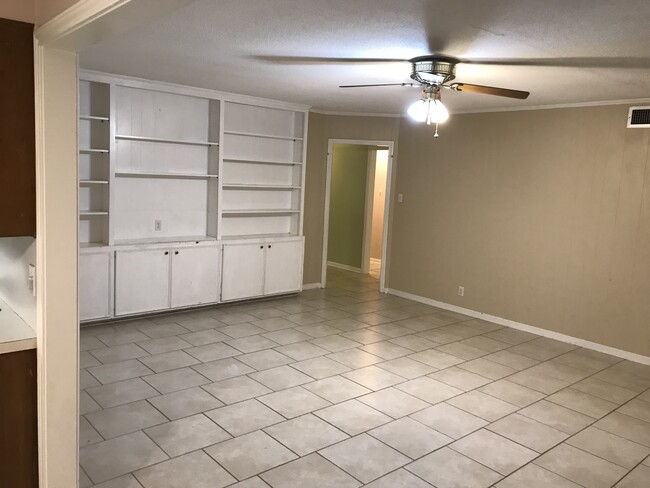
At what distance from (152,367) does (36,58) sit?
9.01ft

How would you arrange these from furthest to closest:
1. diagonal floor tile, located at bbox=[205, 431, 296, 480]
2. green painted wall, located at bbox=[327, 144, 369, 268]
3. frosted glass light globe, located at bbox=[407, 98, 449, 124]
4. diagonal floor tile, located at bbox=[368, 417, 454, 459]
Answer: green painted wall, located at bbox=[327, 144, 369, 268] < frosted glass light globe, located at bbox=[407, 98, 449, 124] < diagonal floor tile, located at bbox=[368, 417, 454, 459] < diagonal floor tile, located at bbox=[205, 431, 296, 480]

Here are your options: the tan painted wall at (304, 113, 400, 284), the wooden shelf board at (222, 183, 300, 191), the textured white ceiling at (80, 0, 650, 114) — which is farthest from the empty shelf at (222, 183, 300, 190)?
the textured white ceiling at (80, 0, 650, 114)

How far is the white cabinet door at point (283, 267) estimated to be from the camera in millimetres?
6434

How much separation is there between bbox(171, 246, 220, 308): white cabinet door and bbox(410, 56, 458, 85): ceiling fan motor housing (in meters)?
3.12

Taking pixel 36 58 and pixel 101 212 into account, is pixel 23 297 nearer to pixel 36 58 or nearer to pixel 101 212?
pixel 36 58

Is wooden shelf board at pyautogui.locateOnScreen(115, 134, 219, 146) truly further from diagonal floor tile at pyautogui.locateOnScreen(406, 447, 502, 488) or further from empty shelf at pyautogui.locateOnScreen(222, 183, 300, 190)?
diagonal floor tile at pyautogui.locateOnScreen(406, 447, 502, 488)

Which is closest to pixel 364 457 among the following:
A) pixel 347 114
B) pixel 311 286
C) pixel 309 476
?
pixel 309 476

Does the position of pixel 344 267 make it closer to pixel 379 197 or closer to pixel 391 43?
pixel 379 197

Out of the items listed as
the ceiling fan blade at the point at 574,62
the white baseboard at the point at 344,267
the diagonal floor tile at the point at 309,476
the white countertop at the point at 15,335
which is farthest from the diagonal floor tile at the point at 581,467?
the white baseboard at the point at 344,267

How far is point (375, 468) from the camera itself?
9.66ft

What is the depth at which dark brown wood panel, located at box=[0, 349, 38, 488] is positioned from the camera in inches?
85.5

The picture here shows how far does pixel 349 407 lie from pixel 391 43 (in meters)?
2.43

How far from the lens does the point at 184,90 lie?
552cm

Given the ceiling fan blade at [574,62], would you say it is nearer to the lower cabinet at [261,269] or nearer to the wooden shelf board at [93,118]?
the wooden shelf board at [93,118]
